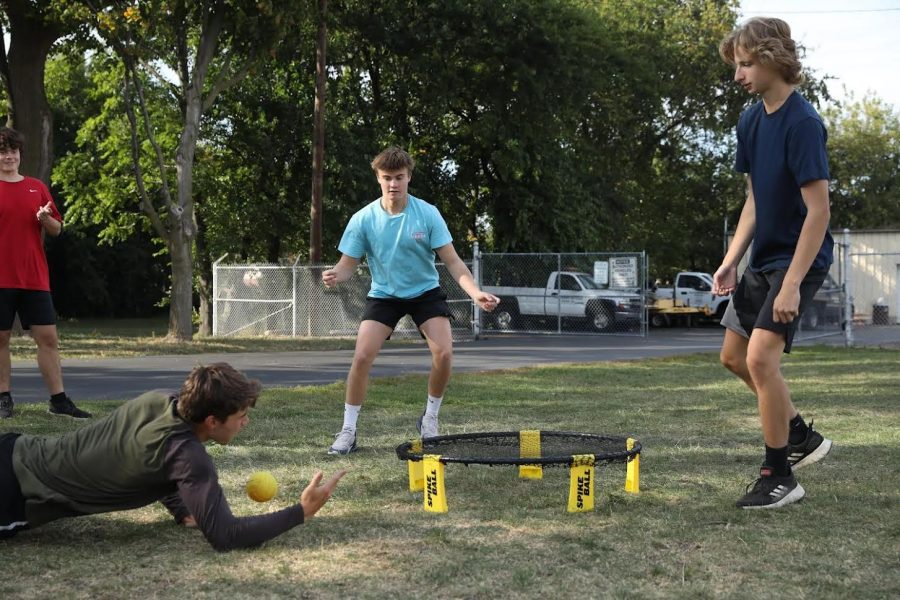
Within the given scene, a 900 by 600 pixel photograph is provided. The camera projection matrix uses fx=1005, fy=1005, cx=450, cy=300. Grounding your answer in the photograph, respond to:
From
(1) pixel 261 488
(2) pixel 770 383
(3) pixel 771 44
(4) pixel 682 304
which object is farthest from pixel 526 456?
(4) pixel 682 304

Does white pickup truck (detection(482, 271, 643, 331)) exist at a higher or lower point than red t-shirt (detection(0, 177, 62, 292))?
lower

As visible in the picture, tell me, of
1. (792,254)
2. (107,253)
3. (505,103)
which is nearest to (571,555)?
(792,254)

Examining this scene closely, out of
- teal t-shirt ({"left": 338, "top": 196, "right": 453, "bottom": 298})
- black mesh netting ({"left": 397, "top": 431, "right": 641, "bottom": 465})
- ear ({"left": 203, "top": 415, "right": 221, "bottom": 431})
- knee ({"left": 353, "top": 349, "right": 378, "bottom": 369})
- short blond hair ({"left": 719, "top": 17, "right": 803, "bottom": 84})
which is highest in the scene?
short blond hair ({"left": 719, "top": 17, "right": 803, "bottom": 84})

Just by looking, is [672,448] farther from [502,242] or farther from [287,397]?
[502,242]

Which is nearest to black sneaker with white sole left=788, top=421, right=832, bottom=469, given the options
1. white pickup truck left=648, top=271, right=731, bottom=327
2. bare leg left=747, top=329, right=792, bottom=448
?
bare leg left=747, top=329, right=792, bottom=448

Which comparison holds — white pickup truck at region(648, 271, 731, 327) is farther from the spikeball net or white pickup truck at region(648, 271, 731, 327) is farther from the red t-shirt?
the spikeball net

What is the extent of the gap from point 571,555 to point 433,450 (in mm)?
2085

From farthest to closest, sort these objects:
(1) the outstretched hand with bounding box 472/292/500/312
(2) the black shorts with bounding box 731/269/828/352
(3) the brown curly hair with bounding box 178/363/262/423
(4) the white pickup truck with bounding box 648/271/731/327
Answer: (4) the white pickup truck with bounding box 648/271/731/327 → (1) the outstretched hand with bounding box 472/292/500/312 → (2) the black shorts with bounding box 731/269/828/352 → (3) the brown curly hair with bounding box 178/363/262/423

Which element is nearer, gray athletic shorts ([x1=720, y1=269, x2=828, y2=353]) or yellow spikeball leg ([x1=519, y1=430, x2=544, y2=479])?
gray athletic shorts ([x1=720, y1=269, x2=828, y2=353])

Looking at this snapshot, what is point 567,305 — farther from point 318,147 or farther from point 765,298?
point 765,298

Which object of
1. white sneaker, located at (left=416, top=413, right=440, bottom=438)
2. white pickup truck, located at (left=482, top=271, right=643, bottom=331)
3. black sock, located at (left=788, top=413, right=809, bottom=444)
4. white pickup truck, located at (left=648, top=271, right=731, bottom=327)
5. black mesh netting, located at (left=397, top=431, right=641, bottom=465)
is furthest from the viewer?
white pickup truck, located at (left=648, top=271, right=731, bottom=327)

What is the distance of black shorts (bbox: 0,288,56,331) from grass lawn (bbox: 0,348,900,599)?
757mm

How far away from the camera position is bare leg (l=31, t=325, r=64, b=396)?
756 centimetres

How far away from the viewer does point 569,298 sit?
2800cm
